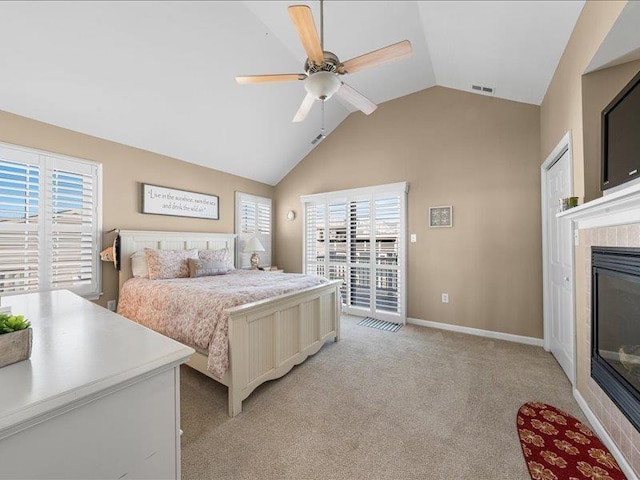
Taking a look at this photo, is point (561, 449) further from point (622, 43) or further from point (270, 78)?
point (270, 78)

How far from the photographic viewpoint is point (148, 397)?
2.59 ft

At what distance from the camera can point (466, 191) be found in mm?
3625

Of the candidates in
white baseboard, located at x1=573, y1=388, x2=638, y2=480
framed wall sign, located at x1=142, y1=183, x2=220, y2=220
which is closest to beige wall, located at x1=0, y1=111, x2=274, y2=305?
framed wall sign, located at x1=142, y1=183, x2=220, y2=220

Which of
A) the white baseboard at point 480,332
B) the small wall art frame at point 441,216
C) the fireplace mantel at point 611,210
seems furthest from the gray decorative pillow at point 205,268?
the fireplace mantel at point 611,210

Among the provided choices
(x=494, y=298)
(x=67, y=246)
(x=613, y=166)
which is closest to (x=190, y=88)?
(x=67, y=246)

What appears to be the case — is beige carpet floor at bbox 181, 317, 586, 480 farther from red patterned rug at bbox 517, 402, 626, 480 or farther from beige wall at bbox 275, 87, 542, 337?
beige wall at bbox 275, 87, 542, 337

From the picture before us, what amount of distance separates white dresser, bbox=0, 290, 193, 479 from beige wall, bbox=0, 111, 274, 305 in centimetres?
284

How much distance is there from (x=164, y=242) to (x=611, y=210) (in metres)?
4.34

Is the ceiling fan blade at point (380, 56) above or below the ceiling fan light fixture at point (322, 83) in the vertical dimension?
above

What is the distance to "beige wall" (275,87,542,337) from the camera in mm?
3234

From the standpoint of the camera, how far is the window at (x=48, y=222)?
259cm

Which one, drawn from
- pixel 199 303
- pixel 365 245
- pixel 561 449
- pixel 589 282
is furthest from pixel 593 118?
pixel 199 303

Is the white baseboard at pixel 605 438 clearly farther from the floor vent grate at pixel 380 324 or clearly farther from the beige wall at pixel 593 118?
the floor vent grate at pixel 380 324

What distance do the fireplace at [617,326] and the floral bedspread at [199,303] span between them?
7.27 feet
